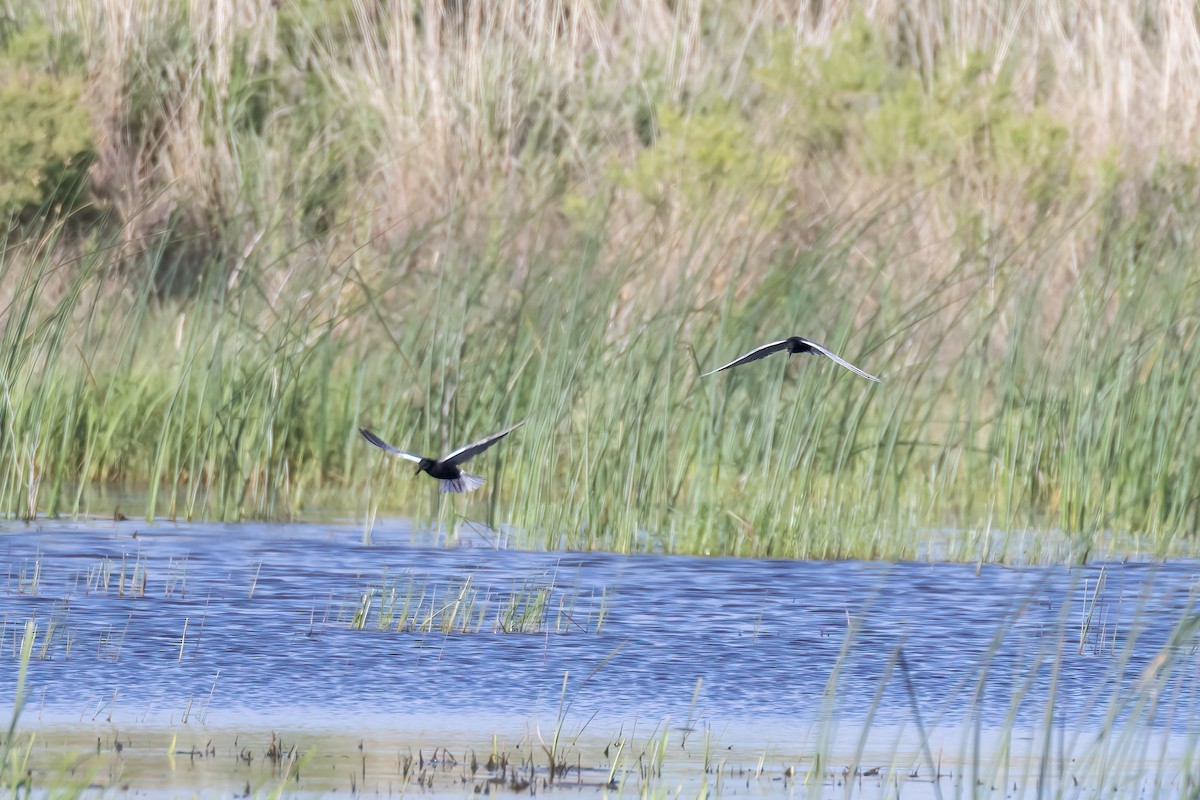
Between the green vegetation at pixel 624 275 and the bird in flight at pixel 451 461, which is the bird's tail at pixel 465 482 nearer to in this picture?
the bird in flight at pixel 451 461

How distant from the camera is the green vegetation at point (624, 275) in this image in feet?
26.9

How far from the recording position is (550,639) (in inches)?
243

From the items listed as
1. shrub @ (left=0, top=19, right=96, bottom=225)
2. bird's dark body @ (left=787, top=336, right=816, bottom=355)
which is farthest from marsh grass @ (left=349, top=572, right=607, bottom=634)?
shrub @ (left=0, top=19, right=96, bottom=225)

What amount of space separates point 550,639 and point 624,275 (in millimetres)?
3028

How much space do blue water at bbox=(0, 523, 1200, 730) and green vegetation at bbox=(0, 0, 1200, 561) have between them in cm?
42

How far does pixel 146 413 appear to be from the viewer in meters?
9.55

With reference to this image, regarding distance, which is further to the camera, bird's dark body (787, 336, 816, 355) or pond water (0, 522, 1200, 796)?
bird's dark body (787, 336, 816, 355)

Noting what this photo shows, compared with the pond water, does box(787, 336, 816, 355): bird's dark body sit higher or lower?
higher

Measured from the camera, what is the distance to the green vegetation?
8188 mm

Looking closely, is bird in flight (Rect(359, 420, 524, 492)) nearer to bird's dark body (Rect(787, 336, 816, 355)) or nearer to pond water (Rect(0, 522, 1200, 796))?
pond water (Rect(0, 522, 1200, 796))

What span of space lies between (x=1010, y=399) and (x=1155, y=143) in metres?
7.51

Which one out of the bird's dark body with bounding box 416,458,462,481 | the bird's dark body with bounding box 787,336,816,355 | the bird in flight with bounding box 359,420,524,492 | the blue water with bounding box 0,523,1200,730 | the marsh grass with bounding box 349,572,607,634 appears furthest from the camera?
the bird's dark body with bounding box 416,458,462,481

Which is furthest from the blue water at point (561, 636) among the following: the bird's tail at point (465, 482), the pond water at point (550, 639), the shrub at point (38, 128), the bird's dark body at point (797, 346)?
the shrub at point (38, 128)

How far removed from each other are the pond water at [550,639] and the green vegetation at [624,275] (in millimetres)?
471
